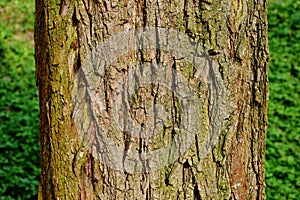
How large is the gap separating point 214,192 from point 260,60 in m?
0.48

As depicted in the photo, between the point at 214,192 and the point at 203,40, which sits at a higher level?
the point at 203,40

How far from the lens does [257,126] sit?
5.87 feet

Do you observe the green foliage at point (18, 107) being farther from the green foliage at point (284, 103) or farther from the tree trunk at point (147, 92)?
the tree trunk at point (147, 92)

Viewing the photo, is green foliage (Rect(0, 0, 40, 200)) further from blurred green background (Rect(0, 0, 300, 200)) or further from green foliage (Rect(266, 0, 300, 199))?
green foliage (Rect(266, 0, 300, 199))

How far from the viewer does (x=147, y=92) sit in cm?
158

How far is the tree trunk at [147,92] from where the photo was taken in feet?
5.05

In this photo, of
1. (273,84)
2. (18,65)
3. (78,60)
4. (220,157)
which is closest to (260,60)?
(220,157)

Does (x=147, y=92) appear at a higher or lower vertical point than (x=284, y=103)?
higher

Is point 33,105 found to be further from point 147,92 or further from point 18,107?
point 147,92

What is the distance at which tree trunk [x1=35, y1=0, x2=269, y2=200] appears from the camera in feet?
5.05

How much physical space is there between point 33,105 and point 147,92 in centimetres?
336

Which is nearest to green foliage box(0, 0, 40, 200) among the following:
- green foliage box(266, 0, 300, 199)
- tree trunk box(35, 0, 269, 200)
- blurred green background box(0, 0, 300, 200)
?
blurred green background box(0, 0, 300, 200)

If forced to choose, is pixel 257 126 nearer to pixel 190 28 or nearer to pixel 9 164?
pixel 190 28

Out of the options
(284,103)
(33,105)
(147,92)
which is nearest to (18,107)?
(33,105)
